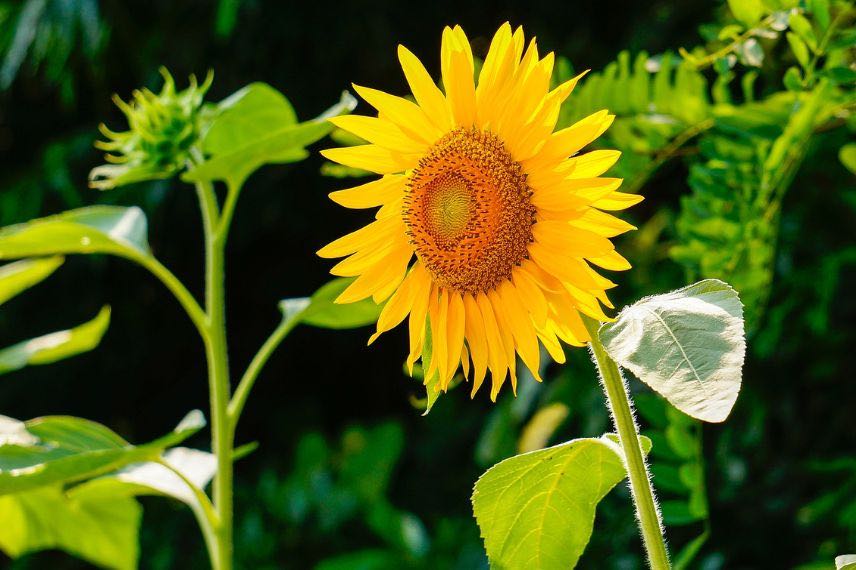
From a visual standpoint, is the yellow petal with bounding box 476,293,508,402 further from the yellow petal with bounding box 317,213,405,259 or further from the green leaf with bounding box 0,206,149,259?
the green leaf with bounding box 0,206,149,259

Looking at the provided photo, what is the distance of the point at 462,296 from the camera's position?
17.4 inches

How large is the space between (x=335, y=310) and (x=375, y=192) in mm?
244

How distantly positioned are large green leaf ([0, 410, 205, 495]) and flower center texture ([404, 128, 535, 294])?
0.66 feet

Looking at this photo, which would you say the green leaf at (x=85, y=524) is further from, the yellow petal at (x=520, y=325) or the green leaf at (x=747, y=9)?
the green leaf at (x=747, y=9)

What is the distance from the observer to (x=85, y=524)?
736 mm

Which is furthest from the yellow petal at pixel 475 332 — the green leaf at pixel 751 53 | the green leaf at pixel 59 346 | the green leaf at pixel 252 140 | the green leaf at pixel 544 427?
the green leaf at pixel 544 427

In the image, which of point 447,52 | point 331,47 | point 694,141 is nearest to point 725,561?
point 694,141

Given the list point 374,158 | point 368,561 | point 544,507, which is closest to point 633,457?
point 544,507

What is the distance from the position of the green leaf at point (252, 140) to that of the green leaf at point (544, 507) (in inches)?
8.0

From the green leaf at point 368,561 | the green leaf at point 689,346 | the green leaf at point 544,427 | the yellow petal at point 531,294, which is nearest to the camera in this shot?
the green leaf at point 689,346

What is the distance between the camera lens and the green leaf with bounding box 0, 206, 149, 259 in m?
0.61

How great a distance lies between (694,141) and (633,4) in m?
0.94

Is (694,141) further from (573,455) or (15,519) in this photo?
(15,519)

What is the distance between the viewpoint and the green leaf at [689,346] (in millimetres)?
308
